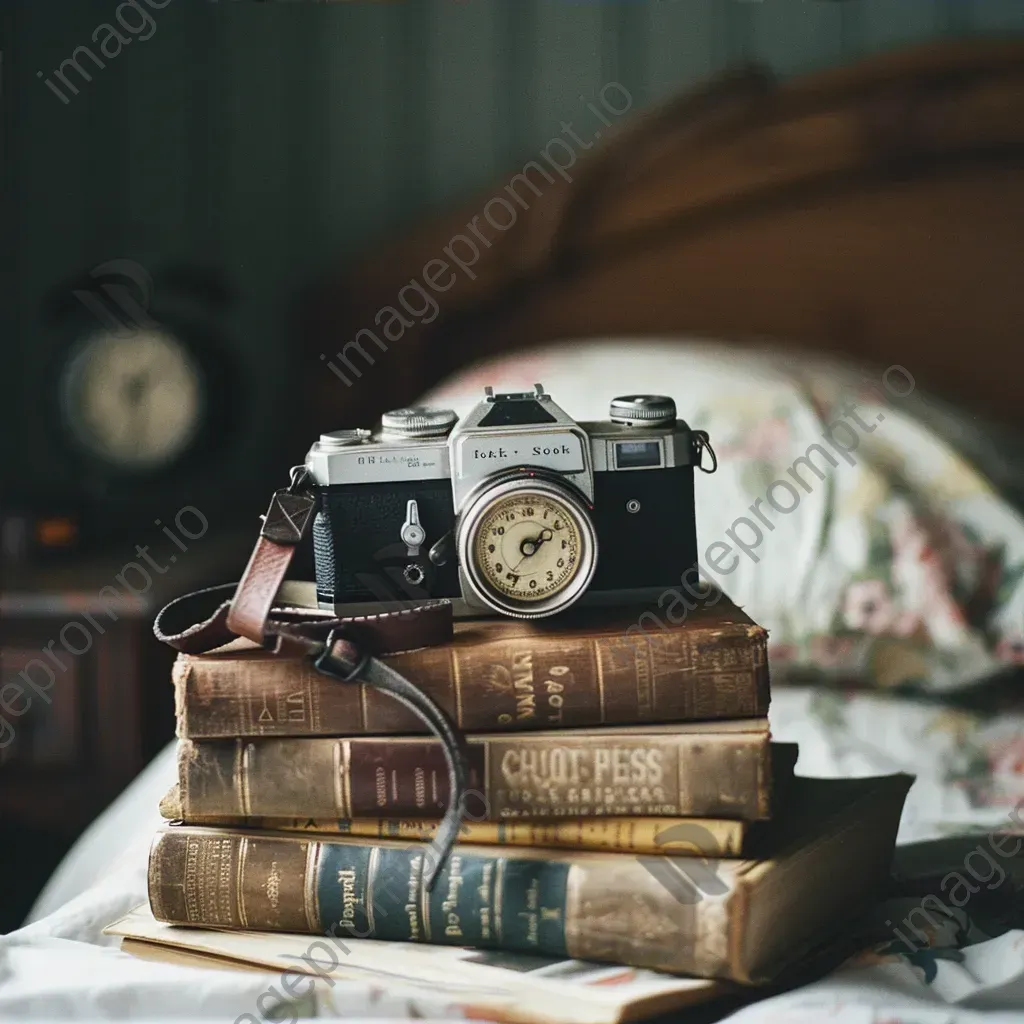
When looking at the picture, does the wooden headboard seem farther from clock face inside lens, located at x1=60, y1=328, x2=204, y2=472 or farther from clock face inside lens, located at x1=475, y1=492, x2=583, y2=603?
clock face inside lens, located at x1=475, y1=492, x2=583, y2=603

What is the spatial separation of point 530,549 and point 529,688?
0.08m

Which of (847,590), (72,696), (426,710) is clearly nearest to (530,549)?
(426,710)

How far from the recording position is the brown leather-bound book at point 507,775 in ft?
1.90

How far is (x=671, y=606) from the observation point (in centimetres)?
67

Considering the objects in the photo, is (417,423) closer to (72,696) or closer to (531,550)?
(531,550)

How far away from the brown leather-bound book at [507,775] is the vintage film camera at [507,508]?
87mm

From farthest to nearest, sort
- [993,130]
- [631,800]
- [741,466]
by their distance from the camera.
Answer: [993,130] → [741,466] → [631,800]

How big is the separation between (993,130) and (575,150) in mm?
511

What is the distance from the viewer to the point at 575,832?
1.95 feet

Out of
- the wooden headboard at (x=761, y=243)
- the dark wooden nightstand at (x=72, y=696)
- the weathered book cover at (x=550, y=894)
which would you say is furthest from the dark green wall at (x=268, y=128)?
the weathered book cover at (x=550, y=894)

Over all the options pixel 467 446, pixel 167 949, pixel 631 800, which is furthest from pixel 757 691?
pixel 167 949

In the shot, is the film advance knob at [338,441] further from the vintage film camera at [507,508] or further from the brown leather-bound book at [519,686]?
the brown leather-bound book at [519,686]

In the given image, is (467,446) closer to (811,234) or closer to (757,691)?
(757,691)

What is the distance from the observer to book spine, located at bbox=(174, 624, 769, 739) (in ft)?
1.95
